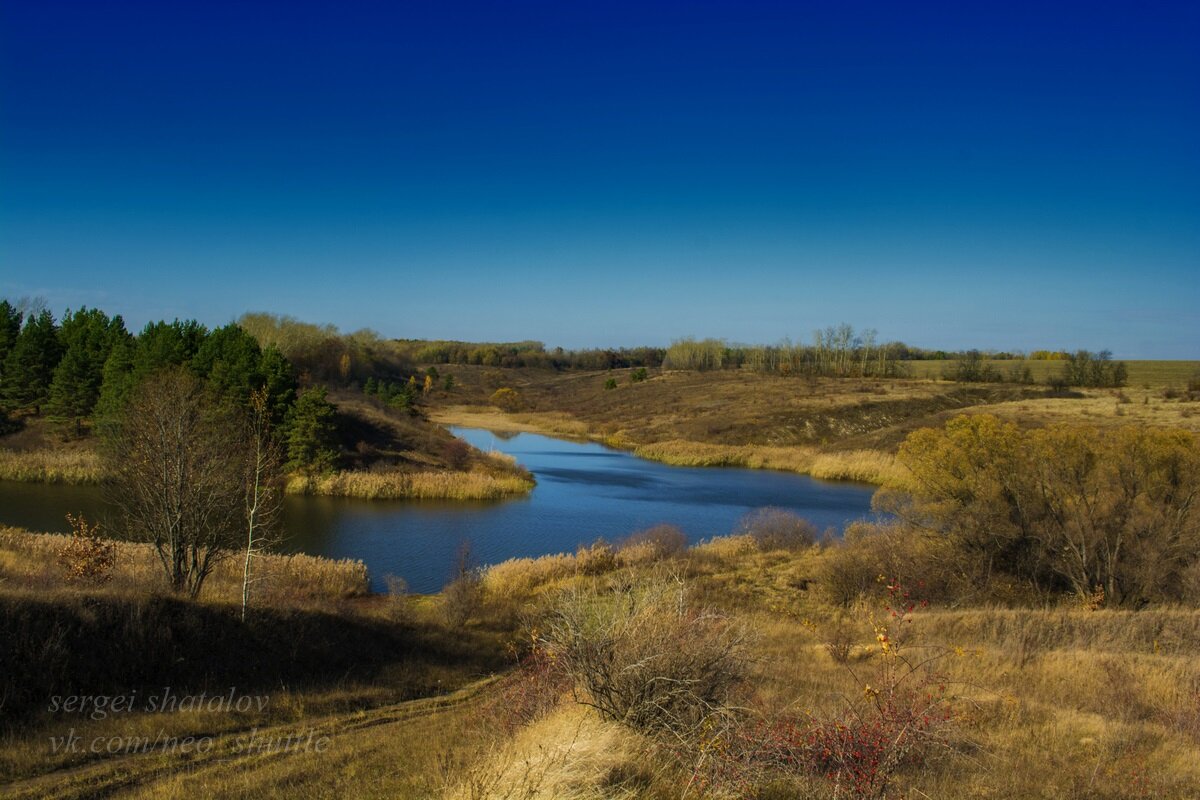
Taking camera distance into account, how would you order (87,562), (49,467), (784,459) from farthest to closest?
(784,459) → (49,467) → (87,562)

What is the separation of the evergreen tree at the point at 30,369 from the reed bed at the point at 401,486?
67.6ft

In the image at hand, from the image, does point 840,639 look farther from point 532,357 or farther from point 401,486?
point 532,357

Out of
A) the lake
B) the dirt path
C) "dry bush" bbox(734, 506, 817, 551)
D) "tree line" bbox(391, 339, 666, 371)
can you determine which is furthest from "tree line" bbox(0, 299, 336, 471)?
"tree line" bbox(391, 339, 666, 371)

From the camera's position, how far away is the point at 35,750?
7.85 metres

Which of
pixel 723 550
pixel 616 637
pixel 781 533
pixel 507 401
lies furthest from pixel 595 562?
pixel 507 401

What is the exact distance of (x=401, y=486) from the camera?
131ft

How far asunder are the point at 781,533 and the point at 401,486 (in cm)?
2078

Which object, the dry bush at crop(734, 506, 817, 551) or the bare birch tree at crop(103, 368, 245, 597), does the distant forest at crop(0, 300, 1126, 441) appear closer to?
the bare birch tree at crop(103, 368, 245, 597)

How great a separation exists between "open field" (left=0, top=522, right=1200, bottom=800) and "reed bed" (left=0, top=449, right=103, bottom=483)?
2296 cm

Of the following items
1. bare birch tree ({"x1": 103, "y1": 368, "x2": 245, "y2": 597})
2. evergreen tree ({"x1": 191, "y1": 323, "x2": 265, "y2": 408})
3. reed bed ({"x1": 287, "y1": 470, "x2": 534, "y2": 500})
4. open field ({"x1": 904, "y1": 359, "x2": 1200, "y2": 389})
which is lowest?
reed bed ({"x1": 287, "y1": 470, "x2": 534, "y2": 500})

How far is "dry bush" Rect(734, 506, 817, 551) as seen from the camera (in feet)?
94.1

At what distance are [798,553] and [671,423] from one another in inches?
2076

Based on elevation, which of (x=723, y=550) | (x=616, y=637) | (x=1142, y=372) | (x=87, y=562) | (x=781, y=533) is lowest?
(x=723, y=550)

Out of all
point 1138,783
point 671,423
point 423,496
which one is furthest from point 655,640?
point 671,423
